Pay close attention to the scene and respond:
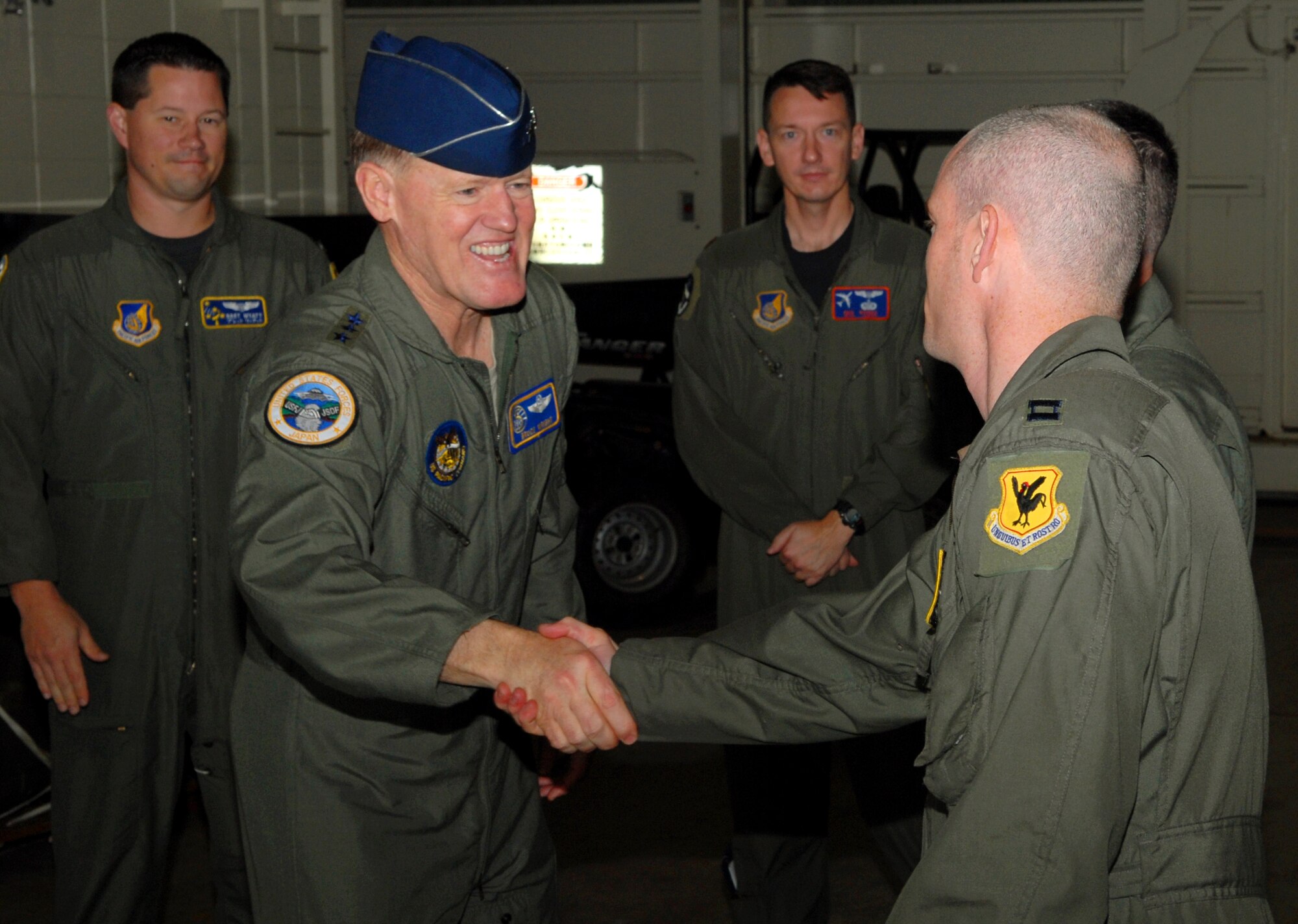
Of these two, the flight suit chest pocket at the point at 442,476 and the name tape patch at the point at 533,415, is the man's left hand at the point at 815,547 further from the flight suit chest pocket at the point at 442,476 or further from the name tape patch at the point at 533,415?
the flight suit chest pocket at the point at 442,476

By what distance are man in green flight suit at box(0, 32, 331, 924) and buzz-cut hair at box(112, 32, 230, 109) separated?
17cm

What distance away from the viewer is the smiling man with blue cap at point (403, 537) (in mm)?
1920

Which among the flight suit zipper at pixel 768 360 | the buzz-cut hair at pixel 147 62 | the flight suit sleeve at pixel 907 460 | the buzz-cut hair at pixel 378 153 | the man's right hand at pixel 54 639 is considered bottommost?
the man's right hand at pixel 54 639

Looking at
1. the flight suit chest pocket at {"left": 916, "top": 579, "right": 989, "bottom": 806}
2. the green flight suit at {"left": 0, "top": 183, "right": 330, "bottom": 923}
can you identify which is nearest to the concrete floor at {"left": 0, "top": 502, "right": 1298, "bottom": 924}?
the green flight suit at {"left": 0, "top": 183, "right": 330, "bottom": 923}

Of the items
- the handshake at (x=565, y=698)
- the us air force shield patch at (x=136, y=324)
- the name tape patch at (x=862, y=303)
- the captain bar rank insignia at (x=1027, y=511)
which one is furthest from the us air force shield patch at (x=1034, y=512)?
the us air force shield patch at (x=136, y=324)

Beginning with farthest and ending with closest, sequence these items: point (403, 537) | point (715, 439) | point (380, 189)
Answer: point (715, 439)
point (380, 189)
point (403, 537)

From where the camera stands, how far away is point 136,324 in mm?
3115

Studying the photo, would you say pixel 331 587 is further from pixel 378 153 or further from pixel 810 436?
pixel 810 436

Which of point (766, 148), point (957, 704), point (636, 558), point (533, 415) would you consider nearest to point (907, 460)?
point (766, 148)

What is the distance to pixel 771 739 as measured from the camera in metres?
2.08

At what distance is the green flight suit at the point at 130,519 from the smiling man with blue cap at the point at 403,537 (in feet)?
3.23

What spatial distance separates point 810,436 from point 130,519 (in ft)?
5.22

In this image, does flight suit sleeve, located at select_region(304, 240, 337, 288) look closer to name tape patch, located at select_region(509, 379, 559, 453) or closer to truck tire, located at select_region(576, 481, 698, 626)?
name tape patch, located at select_region(509, 379, 559, 453)

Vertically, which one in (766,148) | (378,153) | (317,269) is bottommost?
(317,269)
